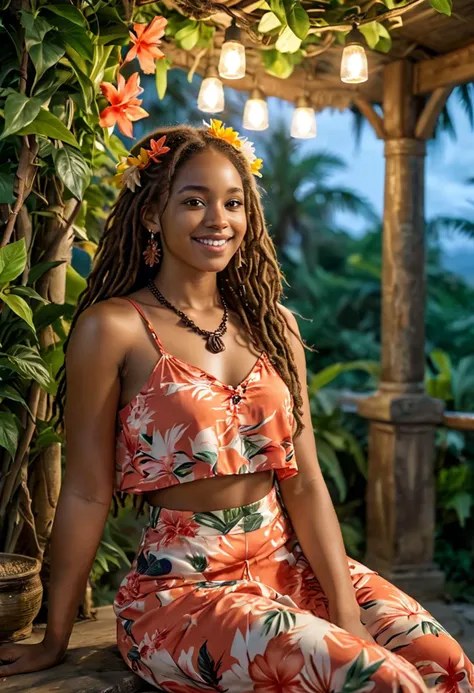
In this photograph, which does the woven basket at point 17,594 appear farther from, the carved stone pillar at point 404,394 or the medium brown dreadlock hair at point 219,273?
the carved stone pillar at point 404,394

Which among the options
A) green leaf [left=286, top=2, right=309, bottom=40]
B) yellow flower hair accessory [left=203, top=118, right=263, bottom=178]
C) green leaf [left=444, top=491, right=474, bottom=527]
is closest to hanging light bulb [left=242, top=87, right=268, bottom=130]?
green leaf [left=286, top=2, right=309, bottom=40]

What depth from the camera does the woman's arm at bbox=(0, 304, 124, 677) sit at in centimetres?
196

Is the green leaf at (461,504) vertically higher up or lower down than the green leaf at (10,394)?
lower down

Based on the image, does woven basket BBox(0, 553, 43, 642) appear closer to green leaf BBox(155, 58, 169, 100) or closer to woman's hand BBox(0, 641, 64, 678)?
woman's hand BBox(0, 641, 64, 678)

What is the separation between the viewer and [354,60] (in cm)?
313

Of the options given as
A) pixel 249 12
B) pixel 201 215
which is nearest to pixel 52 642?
pixel 201 215

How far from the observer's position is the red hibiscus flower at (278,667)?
1.64 meters

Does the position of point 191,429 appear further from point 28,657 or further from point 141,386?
point 28,657

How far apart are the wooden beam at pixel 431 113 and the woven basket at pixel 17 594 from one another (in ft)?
8.96

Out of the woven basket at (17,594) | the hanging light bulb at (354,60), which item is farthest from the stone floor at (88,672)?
the hanging light bulb at (354,60)

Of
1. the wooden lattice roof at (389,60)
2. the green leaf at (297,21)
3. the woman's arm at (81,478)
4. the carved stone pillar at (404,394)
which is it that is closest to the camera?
the woman's arm at (81,478)

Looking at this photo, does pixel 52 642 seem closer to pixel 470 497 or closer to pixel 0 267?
pixel 0 267

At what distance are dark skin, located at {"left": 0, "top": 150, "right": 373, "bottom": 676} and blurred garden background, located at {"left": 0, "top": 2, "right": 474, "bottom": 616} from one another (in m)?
0.21

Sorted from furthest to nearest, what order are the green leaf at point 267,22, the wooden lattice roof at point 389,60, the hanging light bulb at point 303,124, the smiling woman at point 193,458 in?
the hanging light bulb at point 303,124, the wooden lattice roof at point 389,60, the green leaf at point 267,22, the smiling woman at point 193,458
